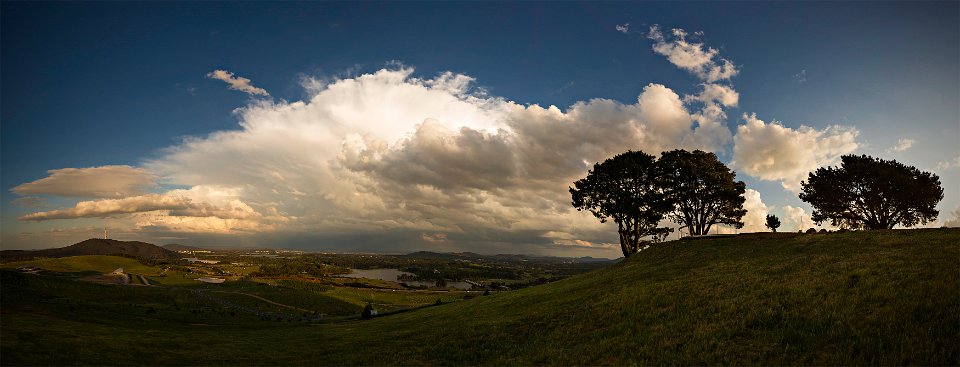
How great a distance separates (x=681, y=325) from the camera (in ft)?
59.1

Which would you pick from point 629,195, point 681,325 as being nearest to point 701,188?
point 629,195

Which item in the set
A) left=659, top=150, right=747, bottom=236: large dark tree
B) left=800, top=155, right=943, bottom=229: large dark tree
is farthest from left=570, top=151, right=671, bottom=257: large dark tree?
left=800, top=155, right=943, bottom=229: large dark tree

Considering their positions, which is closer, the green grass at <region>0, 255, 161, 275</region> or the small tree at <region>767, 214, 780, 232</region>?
the small tree at <region>767, 214, 780, 232</region>

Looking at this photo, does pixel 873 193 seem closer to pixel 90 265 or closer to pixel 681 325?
pixel 681 325

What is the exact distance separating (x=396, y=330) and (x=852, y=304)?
28.5m

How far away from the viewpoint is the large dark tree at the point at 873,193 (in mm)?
50344

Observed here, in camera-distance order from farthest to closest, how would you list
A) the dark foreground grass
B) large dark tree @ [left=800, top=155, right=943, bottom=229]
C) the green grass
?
the green grass, large dark tree @ [left=800, top=155, right=943, bottom=229], the dark foreground grass

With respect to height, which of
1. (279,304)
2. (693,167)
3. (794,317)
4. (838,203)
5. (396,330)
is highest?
(693,167)

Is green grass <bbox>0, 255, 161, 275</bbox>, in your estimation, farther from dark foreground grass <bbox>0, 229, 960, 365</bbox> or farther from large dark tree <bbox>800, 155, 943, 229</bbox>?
large dark tree <bbox>800, 155, 943, 229</bbox>

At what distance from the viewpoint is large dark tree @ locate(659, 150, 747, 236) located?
188 feet

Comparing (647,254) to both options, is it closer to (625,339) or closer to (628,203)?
(628,203)

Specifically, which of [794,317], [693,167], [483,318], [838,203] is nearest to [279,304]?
[483,318]

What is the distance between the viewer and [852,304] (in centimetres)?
1595

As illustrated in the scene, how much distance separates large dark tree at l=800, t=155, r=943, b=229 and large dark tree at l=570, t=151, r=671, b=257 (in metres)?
22.3
